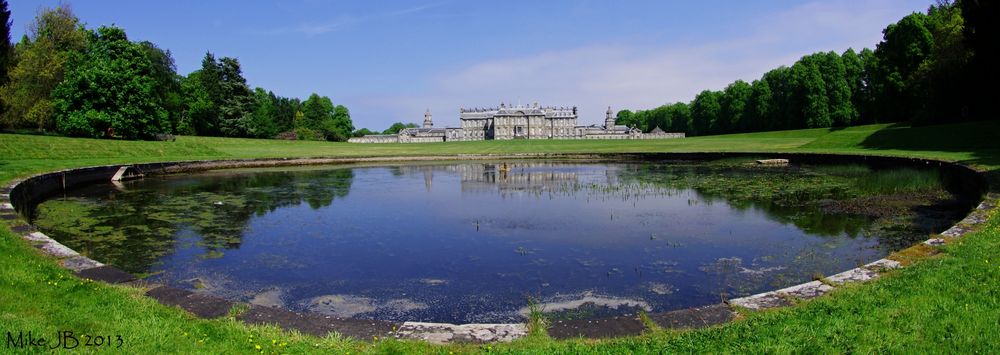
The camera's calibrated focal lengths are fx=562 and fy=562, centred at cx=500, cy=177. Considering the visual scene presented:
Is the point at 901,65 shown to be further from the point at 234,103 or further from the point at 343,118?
the point at 343,118

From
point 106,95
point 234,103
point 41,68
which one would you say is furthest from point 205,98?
point 106,95

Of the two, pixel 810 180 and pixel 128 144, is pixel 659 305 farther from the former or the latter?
pixel 128 144

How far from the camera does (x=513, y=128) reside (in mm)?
132750

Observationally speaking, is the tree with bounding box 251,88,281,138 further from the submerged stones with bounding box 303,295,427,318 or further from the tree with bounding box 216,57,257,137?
the submerged stones with bounding box 303,295,427,318

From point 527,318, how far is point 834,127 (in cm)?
7104

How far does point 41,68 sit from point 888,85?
7489 centimetres

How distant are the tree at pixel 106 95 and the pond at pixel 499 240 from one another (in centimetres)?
2439

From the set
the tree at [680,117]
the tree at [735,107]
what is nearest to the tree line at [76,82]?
the tree at [735,107]

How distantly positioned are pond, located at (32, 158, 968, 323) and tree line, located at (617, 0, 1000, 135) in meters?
19.2

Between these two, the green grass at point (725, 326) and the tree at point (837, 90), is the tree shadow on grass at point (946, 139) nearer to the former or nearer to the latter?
the green grass at point (725, 326)

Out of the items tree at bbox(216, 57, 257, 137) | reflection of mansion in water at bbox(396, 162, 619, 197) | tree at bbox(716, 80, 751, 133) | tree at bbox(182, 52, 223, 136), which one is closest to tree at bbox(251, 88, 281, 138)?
tree at bbox(216, 57, 257, 137)

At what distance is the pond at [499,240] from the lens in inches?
293

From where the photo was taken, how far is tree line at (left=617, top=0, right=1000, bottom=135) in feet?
105

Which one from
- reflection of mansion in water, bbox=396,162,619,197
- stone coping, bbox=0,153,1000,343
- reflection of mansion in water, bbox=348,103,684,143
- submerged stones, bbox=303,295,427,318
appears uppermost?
reflection of mansion in water, bbox=348,103,684,143
